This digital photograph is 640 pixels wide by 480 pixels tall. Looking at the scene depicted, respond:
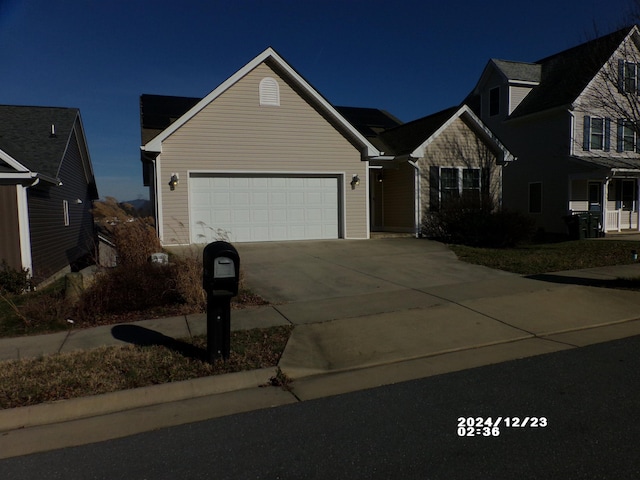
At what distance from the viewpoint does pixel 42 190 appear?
12.9m

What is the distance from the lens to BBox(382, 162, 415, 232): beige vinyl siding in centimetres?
1770

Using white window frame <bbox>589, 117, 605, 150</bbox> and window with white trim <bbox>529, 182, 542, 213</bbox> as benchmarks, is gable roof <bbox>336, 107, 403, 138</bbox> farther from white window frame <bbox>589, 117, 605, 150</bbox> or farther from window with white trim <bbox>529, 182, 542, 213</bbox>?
white window frame <bbox>589, 117, 605, 150</bbox>

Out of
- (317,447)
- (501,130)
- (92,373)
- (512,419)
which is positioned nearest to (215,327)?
(92,373)

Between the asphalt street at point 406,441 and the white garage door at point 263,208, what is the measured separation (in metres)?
10.9

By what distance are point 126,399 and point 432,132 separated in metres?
15.4

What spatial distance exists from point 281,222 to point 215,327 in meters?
10.6

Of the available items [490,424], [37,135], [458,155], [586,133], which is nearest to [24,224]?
[37,135]

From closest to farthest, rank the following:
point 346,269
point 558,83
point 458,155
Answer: point 346,269
point 458,155
point 558,83

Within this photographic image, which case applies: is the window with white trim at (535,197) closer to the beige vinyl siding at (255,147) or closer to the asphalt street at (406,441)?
the beige vinyl siding at (255,147)

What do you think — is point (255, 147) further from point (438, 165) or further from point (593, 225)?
point (593, 225)

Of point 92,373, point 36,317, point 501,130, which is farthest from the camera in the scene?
point 501,130

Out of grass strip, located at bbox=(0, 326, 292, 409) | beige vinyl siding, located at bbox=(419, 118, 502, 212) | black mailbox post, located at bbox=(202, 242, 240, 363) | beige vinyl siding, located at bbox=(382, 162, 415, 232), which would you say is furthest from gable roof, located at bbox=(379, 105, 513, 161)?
black mailbox post, located at bbox=(202, 242, 240, 363)

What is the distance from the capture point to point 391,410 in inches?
159

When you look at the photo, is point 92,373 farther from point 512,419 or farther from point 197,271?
point 512,419
